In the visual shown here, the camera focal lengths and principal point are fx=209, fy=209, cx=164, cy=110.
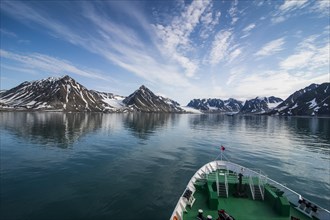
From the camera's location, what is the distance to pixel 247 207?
68.0 ft

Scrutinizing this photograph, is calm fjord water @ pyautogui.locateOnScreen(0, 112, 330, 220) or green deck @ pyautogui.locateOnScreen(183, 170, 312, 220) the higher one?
green deck @ pyautogui.locateOnScreen(183, 170, 312, 220)

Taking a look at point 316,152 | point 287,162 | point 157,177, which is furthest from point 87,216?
point 316,152

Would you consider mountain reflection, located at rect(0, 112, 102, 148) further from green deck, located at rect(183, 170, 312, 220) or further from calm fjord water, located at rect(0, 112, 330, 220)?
green deck, located at rect(183, 170, 312, 220)

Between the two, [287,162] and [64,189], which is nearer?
[64,189]

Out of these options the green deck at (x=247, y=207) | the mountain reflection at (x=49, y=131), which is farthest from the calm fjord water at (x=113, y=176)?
the mountain reflection at (x=49, y=131)

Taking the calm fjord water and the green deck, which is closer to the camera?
the green deck

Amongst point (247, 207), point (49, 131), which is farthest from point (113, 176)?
point (49, 131)

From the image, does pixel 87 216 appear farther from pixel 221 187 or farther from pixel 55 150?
pixel 55 150

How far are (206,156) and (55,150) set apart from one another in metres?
37.3

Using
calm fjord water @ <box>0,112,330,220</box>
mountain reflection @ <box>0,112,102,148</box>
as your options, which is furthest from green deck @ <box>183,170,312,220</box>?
mountain reflection @ <box>0,112,102,148</box>

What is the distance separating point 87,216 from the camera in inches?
852

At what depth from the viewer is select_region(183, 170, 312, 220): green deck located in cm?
1908

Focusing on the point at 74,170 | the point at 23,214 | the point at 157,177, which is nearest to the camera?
the point at 23,214

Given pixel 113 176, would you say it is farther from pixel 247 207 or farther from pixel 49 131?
pixel 49 131
